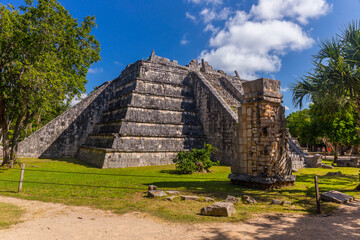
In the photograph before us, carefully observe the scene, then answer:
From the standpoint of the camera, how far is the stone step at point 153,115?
17031 millimetres

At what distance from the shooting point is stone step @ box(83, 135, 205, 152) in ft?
50.6

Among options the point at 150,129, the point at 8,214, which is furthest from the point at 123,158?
the point at 8,214

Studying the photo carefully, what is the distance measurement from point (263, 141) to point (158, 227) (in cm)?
559

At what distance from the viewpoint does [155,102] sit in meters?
18.6

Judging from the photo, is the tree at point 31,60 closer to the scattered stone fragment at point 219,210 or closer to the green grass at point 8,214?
the green grass at point 8,214

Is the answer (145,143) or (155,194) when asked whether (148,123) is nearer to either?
(145,143)

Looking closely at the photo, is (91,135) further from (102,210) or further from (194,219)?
(194,219)

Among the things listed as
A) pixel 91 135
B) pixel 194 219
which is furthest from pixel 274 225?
pixel 91 135

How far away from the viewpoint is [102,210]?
587 centimetres

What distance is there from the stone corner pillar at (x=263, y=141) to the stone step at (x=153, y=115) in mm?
9452

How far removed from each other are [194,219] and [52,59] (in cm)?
1285

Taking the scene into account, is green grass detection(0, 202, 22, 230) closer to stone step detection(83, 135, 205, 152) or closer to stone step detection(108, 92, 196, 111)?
stone step detection(83, 135, 205, 152)

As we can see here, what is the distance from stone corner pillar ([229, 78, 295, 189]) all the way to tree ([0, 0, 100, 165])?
10703 mm

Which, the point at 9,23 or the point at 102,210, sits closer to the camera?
the point at 102,210
